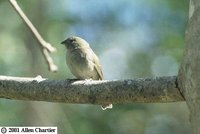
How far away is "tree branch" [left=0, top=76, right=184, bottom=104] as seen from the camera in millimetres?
3742

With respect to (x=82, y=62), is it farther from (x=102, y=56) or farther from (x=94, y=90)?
(x=102, y=56)

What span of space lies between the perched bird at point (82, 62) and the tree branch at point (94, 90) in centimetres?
243

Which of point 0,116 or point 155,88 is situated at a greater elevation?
point 155,88

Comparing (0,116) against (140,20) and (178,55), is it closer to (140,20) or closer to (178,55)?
(178,55)

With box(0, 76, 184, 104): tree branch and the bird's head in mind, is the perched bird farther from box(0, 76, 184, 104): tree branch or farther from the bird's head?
box(0, 76, 184, 104): tree branch

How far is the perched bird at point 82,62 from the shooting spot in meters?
6.75

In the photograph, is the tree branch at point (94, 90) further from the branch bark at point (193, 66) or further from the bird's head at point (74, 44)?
the bird's head at point (74, 44)

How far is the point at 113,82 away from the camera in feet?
13.1

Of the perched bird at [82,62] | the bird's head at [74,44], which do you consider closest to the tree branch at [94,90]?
the perched bird at [82,62]

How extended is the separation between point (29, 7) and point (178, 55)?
4.14m

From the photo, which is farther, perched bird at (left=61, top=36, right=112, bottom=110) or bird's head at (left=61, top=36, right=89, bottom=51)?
bird's head at (left=61, top=36, right=89, bottom=51)

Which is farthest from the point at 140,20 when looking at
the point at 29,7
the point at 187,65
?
the point at 187,65

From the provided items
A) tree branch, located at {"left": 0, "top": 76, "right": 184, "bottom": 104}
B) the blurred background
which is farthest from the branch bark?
the blurred background

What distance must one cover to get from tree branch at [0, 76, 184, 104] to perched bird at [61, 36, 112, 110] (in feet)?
7.97
